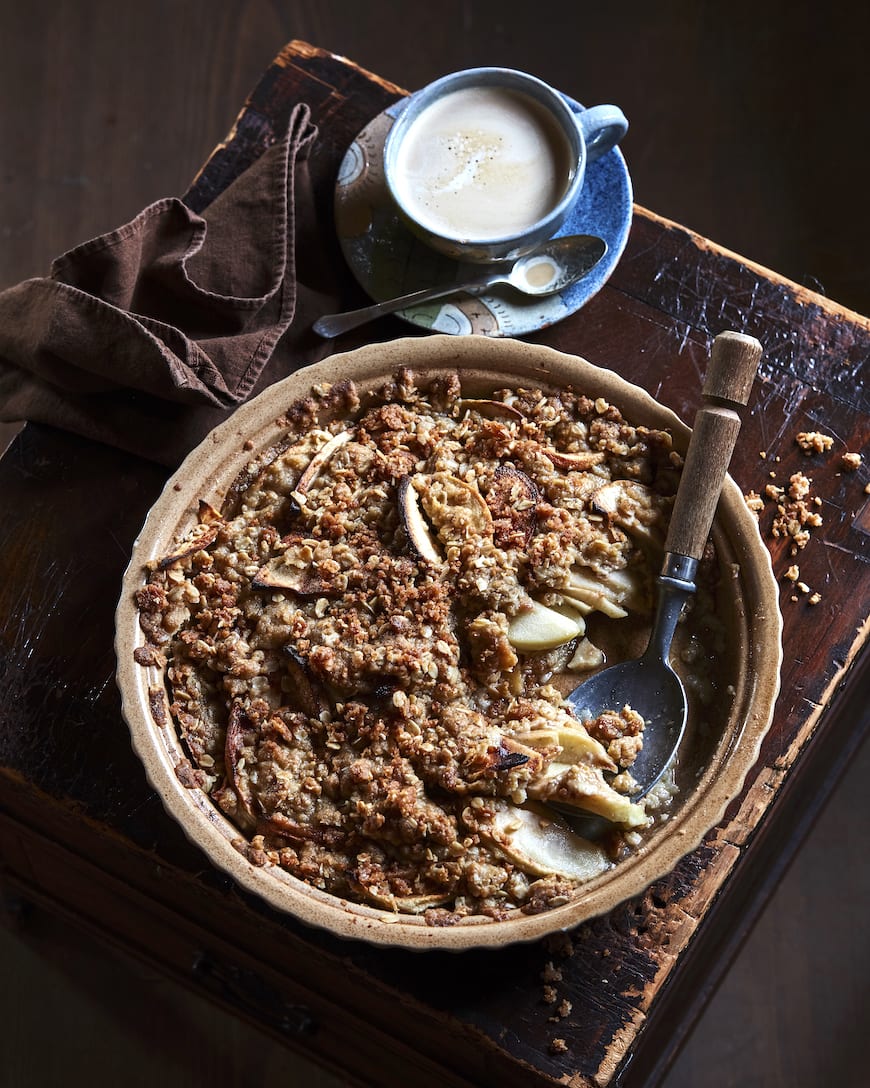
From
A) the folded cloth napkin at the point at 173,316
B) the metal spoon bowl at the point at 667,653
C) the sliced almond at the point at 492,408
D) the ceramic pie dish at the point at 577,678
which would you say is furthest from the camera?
the folded cloth napkin at the point at 173,316

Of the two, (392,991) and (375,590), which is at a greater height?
(375,590)

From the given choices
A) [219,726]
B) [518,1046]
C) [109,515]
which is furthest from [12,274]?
[518,1046]

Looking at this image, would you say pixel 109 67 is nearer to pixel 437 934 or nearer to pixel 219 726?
pixel 219 726

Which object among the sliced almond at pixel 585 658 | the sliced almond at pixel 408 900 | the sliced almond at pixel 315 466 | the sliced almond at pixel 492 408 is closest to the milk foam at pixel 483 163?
the sliced almond at pixel 492 408

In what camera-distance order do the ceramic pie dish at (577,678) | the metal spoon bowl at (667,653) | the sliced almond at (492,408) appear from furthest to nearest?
1. the sliced almond at (492,408)
2. the metal spoon bowl at (667,653)
3. the ceramic pie dish at (577,678)

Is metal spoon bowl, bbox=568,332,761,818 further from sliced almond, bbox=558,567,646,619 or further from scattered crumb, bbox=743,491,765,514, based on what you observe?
scattered crumb, bbox=743,491,765,514

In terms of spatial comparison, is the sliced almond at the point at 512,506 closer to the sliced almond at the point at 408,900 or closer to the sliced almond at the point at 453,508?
the sliced almond at the point at 453,508

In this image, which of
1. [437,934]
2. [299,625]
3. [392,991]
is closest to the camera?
[437,934]
